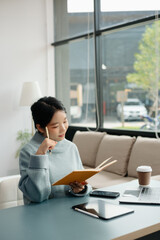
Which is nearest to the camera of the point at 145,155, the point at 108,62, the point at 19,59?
the point at 145,155

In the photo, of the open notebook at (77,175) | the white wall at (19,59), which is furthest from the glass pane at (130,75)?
the open notebook at (77,175)

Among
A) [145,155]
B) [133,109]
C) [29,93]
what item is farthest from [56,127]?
[29,93]

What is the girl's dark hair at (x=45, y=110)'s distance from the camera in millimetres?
1641

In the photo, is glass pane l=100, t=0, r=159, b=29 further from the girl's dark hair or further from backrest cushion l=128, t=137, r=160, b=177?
the girl's dark hair

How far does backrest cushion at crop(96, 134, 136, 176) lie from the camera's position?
138 inches

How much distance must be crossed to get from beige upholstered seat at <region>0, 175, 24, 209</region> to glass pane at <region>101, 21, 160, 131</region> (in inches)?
82.7

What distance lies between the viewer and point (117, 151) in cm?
362

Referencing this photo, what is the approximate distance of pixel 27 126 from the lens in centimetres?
527

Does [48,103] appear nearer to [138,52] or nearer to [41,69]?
[138,52]

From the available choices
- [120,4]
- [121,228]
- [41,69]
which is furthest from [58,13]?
[121,228]

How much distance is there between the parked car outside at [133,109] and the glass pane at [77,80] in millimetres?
562

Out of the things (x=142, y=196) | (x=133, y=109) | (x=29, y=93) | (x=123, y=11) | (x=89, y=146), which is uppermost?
(x=123, y=11)

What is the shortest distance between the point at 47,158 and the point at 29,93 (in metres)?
3.37

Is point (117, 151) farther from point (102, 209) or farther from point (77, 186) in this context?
point (102, 209)
